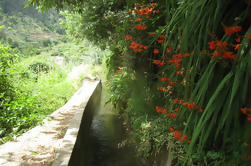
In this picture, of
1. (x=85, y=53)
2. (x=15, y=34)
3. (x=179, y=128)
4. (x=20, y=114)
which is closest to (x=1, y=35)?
(x=15, y=34)

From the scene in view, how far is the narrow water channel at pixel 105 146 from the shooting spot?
3.03 m

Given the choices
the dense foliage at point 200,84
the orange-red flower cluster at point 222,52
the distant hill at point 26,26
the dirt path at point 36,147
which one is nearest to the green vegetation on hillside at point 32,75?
→ the distant hill at point 26,26

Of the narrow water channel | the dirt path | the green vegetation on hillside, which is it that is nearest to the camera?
the dirt path

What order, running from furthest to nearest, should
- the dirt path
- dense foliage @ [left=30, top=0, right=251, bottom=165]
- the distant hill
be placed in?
the distant hill → the dirt path → dense foliage @ [left=30, top=0, right=251, bottom=165]

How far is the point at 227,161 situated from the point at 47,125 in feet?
8.33

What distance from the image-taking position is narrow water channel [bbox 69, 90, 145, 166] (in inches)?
119

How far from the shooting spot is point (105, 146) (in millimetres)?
3598

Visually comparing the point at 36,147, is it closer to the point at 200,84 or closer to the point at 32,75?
the point at 200,84

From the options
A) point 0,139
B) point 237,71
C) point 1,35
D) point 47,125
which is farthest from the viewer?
point 1,35

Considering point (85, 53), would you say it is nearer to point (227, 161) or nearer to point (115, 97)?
point (115, 97)

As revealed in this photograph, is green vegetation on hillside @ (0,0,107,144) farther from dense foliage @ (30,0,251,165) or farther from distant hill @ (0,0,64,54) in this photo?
dense foliage @ (30,0,251,165)

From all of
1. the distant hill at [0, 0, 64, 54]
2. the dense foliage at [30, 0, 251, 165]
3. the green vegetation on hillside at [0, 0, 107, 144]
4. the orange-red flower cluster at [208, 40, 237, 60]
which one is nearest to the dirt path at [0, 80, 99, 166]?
the green vegetation on hillside at [0, 0, 107, 144]

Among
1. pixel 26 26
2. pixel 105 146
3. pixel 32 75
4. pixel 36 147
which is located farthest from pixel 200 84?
pixel 26 26

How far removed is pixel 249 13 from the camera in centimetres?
136
